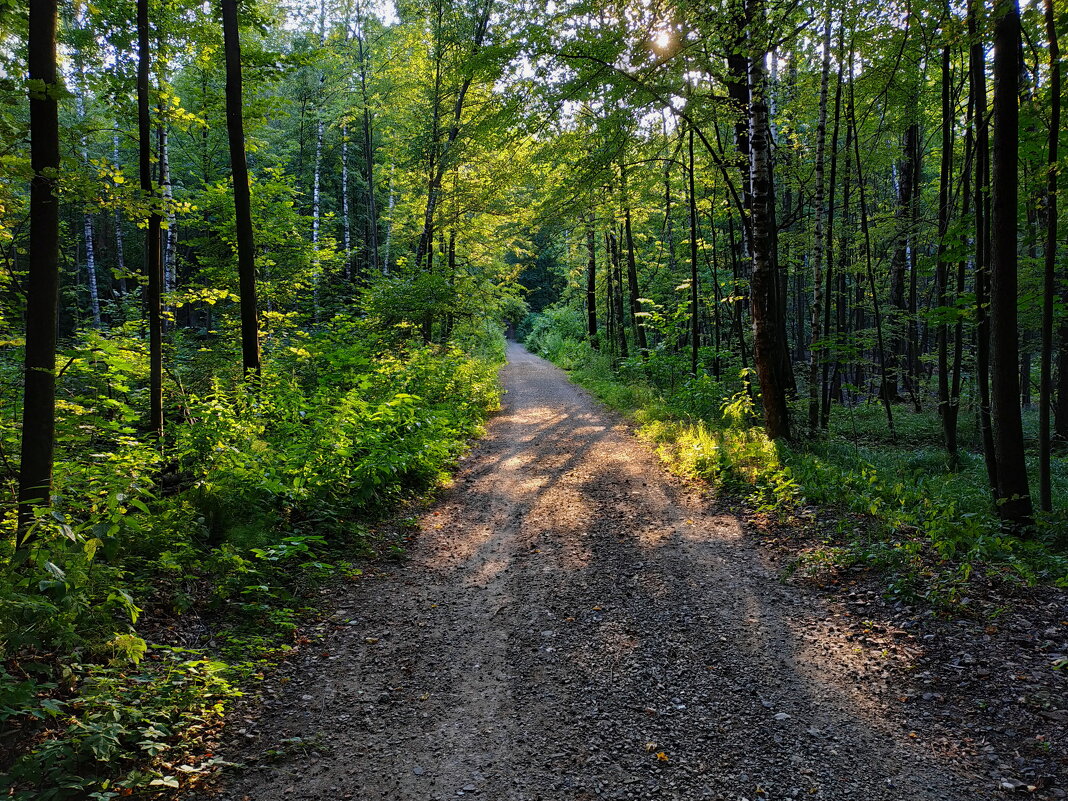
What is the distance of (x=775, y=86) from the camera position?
1084 centimetres

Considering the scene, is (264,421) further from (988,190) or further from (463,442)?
(988,190)

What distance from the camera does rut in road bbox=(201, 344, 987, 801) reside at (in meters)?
2.92

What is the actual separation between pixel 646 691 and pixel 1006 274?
17.8ft

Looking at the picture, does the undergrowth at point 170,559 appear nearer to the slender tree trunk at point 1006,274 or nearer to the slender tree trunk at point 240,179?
the slender tree trunk at point 240,179

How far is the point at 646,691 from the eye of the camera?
3672 millimetres

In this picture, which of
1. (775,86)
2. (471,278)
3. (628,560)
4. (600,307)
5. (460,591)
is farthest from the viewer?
(600,307)

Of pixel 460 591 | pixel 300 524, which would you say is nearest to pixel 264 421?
pixel 300 524

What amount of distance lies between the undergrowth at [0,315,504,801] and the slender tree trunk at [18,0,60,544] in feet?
1.12

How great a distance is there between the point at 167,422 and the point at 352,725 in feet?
18.4

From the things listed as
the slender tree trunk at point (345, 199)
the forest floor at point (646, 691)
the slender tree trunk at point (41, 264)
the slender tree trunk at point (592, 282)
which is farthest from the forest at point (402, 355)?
the slender tree trunk at point (345, 199)

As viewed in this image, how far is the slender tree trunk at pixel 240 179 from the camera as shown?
7957 mm

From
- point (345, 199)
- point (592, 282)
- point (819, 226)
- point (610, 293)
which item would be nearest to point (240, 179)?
point (819, 226)

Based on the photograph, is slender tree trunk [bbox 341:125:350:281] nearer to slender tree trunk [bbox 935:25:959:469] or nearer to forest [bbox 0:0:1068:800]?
forest [bbox 0:0:1068:800]

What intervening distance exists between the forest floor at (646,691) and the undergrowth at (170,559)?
405 millimetres
